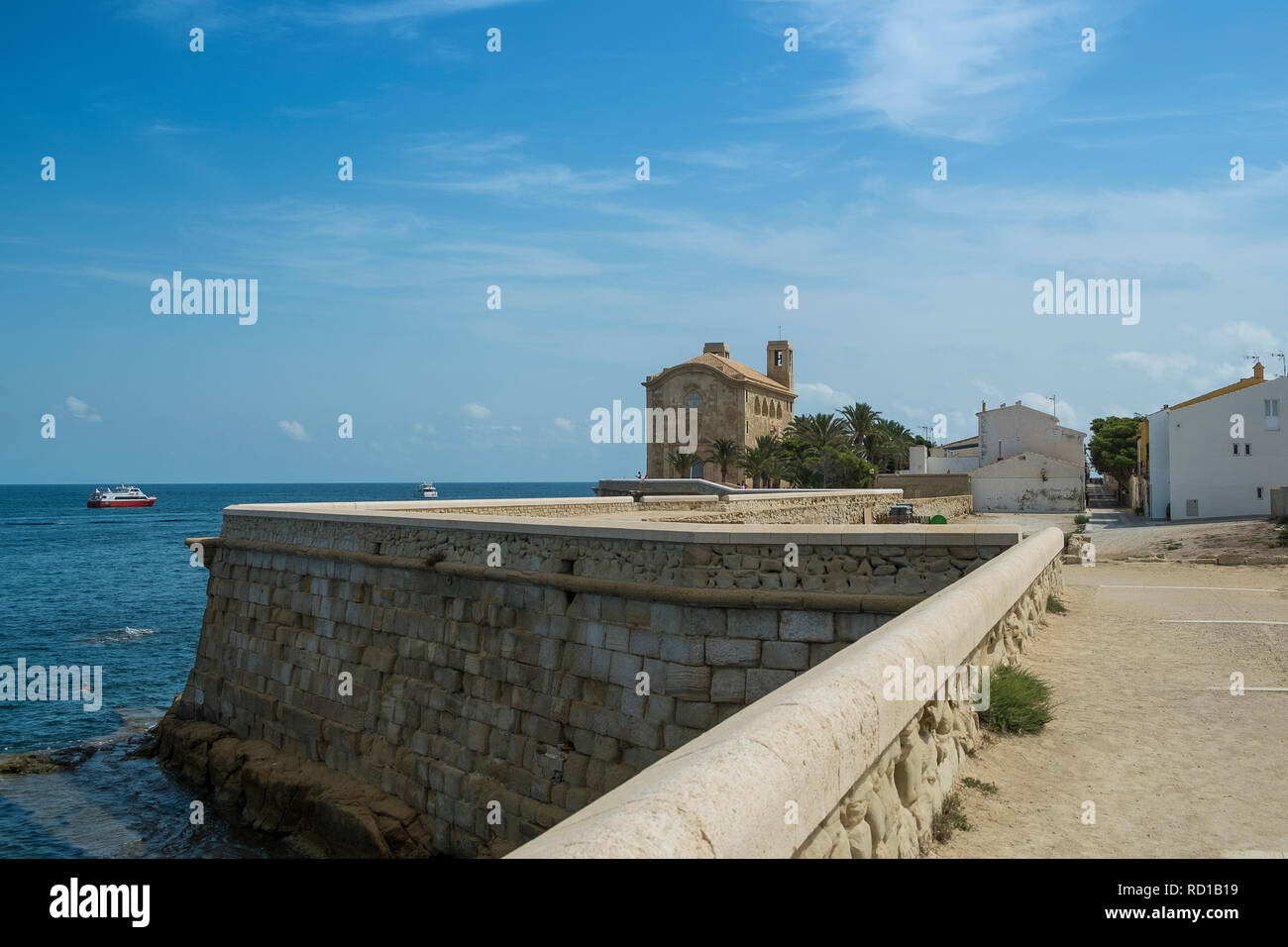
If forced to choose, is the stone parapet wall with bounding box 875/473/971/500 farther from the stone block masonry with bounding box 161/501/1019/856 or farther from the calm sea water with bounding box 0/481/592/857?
the stone block masonry with bounding box 161/501/1019/856

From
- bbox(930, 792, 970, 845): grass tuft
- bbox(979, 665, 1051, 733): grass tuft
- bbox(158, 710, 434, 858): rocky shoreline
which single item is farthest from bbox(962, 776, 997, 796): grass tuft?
bbox(158, 710, 434, 858): rocky shoreline

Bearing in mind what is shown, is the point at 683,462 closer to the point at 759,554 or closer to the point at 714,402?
the point at 714,402

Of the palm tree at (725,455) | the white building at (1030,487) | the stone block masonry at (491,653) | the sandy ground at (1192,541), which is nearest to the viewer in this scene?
the stone block masonry at (491,653)

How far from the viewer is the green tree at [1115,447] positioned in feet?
191

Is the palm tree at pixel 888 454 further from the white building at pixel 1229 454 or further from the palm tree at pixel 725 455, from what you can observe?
the white building at pixel 1229 454

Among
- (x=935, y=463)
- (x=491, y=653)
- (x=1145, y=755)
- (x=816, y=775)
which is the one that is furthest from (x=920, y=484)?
(x=816, y=775)

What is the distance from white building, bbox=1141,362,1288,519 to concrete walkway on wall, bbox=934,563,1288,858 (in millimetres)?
30743

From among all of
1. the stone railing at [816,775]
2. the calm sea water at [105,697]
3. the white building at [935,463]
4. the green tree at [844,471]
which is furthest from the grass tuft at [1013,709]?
the white building at [935,463]

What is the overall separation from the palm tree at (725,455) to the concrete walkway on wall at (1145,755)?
150 feet

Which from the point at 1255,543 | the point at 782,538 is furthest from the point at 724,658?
the point at 1255,543

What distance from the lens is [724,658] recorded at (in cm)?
854

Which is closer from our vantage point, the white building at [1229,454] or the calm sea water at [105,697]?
the calm sea water at [105,697]
